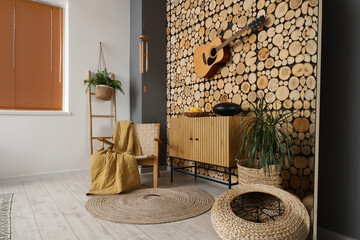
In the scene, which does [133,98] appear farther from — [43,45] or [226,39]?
[226,39]

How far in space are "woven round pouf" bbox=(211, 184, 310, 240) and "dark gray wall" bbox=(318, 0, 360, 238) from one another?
0.84ft

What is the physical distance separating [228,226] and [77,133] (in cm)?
269

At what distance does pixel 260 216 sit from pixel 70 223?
1350 millimetres

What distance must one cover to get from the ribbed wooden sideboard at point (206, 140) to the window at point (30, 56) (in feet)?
5.86

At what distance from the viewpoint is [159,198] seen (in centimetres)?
225

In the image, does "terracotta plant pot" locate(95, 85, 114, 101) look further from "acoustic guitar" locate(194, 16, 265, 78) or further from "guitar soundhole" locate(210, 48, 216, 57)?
"guitar soundhole" locate(210, 48, 216, 57)

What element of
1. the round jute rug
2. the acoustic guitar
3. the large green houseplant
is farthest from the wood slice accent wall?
the large green houseplant

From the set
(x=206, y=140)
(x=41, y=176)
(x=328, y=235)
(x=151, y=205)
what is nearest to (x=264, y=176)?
(x=328, y=235)

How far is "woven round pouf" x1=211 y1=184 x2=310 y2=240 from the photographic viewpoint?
1.26 meters

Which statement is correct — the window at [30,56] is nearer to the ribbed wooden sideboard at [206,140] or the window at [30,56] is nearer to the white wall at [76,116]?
the white wall at [76,116]

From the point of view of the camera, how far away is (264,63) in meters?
2.29

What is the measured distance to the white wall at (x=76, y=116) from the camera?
2.97 meters

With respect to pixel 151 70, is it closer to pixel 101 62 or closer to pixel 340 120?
pixel 101 62

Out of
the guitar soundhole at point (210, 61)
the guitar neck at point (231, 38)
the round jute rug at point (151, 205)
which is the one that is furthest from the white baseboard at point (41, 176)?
the guitar neck at point (231, 38)
